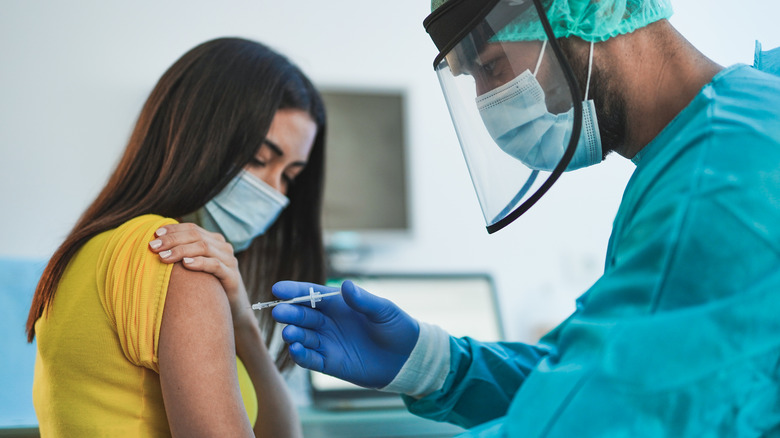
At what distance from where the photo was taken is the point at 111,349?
0.92 m

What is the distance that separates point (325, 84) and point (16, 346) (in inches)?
57.2

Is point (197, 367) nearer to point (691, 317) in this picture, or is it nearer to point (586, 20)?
point (691, 317)

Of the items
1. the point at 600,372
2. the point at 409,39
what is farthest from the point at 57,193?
the point at 600,372

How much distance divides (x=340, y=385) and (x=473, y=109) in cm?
122

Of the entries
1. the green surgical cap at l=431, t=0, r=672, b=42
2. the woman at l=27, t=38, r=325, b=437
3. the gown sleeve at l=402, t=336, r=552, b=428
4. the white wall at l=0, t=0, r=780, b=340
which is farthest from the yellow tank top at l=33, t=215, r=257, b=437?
the white wall at l=0, t=0, r=780, b=340

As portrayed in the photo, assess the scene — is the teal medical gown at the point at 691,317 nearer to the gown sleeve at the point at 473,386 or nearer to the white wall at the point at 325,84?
the gown sleeve at the point at 473,386

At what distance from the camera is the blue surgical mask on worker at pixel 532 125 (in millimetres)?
920

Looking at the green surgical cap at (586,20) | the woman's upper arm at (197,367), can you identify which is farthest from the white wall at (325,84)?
the woman's upper arm at (197,367)

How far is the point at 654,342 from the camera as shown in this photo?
669 mm

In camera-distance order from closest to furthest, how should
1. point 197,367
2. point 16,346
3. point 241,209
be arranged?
point 197,367 → point 241,209 → point 16,346

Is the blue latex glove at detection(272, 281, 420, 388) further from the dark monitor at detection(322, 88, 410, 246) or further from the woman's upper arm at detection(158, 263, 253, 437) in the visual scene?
the dark monitor at detection(322, 88, 410, 246)

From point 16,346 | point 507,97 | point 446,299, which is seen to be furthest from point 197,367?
point 446,299

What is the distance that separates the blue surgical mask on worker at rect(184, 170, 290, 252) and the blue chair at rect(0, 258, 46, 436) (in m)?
0.61

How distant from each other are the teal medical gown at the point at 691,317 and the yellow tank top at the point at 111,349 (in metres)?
0.53
